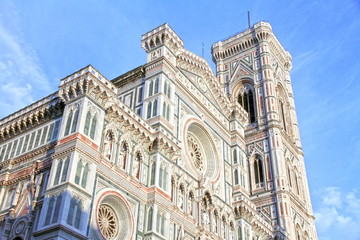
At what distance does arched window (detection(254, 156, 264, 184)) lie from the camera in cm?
3842

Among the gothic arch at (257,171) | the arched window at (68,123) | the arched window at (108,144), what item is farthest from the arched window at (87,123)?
the gothic arch at (257,171)

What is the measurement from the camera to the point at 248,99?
147 feet

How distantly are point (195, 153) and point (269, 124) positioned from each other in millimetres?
14755

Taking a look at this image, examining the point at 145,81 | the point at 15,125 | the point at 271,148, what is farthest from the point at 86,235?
the point at 271,148

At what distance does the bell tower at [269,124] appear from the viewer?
120ft

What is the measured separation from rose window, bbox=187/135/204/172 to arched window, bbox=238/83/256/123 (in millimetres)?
15989

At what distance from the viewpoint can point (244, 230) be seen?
26.7m

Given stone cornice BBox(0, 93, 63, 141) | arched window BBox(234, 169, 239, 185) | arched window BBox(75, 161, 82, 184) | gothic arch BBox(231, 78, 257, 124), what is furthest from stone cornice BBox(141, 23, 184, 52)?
gothic arch BBox(231, 78, 257, 124)

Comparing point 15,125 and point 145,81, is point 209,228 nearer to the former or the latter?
point 145,81

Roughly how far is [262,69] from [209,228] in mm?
24013

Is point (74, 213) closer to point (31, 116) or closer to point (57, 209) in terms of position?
point (57, 209)

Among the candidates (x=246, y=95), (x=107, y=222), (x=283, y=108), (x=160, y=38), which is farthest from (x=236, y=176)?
(x=283, y=108)

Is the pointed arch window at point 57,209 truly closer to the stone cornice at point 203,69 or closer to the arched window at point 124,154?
the arched window at point 124,154

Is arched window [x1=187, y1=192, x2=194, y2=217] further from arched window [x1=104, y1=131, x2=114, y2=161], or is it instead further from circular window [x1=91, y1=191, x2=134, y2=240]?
arched window [x1=104, y1=131, x2=114, y2=161]
